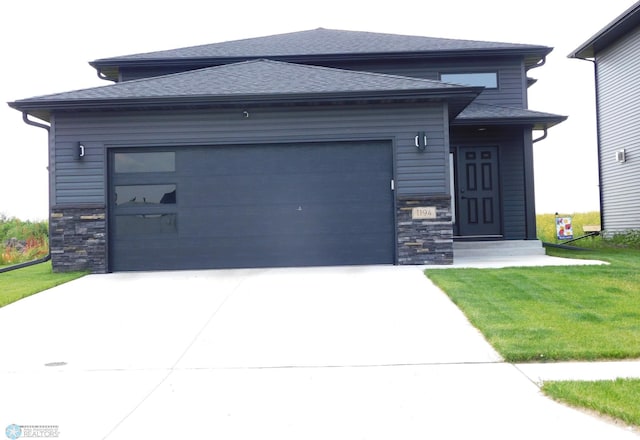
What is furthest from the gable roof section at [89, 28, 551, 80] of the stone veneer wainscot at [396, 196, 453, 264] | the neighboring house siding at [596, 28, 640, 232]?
the stone veneer wainscot at [396, 196, 453, 264]

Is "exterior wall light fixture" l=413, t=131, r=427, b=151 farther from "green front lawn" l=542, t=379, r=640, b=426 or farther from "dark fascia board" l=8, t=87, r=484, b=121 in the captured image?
"green front lawn" l=542, t=379, r=640, b=426

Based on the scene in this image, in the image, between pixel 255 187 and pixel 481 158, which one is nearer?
pixel 255 187

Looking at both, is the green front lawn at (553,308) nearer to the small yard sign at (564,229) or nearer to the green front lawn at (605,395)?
the green front lawn at (605,395)

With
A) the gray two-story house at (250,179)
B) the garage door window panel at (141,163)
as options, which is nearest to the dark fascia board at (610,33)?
the gray two-story house at (250,179)

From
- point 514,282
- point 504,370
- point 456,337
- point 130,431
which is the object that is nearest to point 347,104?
point 514,282

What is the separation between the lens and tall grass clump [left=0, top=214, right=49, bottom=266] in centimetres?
1460

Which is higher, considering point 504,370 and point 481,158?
point 481,158

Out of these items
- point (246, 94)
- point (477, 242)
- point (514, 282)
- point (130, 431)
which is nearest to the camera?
point (130, 431)

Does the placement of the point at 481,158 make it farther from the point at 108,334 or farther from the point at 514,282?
the point at 108,334

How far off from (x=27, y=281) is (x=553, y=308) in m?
8.16

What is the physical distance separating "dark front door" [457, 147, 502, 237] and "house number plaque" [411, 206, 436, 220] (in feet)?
11.6

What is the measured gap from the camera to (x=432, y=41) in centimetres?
1529

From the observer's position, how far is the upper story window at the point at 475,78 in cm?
1437

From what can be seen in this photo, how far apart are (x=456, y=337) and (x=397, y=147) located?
17.3 ft
